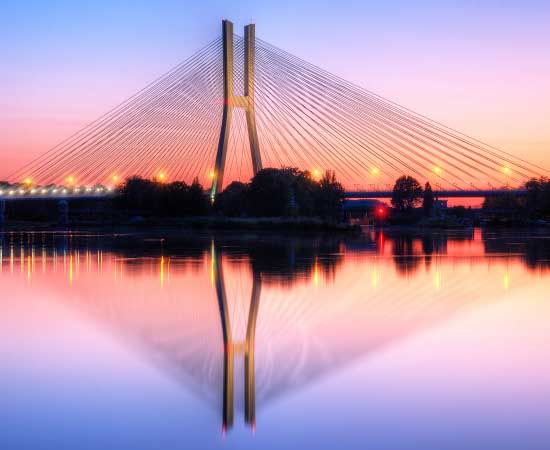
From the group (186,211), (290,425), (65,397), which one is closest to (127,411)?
(65,397)

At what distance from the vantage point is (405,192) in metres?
100

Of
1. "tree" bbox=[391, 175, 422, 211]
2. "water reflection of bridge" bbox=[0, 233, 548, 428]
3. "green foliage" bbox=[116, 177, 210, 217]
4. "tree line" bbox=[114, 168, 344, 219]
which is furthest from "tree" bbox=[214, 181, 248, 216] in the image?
"tree" bbox=[391, 175, 422, 211]

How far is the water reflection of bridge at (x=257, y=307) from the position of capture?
699 centimetres

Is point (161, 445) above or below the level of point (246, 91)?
below

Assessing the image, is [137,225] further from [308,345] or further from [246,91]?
[308,345]

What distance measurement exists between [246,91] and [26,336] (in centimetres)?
3243

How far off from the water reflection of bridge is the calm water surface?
36mm

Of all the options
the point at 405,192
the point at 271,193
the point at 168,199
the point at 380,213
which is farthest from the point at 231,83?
the point at 405,192

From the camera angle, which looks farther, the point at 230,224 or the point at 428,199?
the point at 428,199

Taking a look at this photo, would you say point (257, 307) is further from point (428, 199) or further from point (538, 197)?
point (428, 199)

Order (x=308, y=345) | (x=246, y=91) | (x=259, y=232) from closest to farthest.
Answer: (x=308, y=345) → (x=246, y=91) → (x=259, y=232)

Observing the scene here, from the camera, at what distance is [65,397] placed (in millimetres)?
6055

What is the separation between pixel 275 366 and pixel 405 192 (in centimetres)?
9486

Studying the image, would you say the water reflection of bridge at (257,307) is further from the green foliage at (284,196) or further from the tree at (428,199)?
the tree at (428,199)
